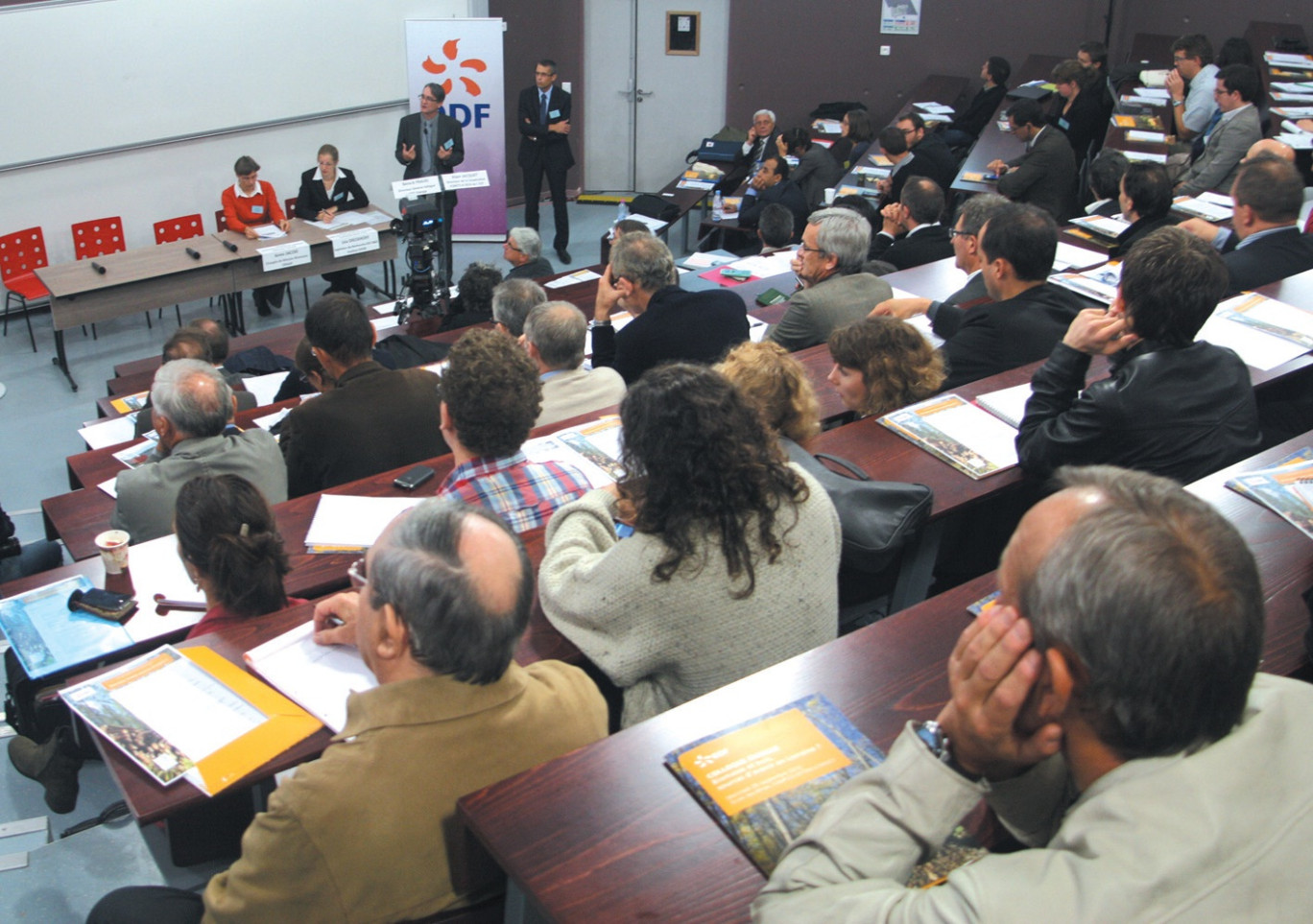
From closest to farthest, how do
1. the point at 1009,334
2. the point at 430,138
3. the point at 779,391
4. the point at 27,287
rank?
1. the point at 779,391
2. the point at 1009,334
3. the point at 27,287
4. the point at 430,138

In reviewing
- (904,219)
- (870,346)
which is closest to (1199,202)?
(904,219)

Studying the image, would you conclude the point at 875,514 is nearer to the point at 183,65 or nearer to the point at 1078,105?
the point at 1078,105

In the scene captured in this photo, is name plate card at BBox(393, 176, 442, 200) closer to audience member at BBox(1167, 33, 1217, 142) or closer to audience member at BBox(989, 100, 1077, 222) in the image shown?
audience member at BBox(989, 100, 1077, 222)

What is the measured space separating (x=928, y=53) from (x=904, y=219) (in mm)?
4967

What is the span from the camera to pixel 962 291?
13.3ft

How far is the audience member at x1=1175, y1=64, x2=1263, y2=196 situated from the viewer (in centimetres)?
577

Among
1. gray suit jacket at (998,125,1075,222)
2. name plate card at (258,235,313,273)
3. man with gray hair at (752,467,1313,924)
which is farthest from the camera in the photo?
name plate card at (258,235,313,273)

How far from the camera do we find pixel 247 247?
23.0 ft

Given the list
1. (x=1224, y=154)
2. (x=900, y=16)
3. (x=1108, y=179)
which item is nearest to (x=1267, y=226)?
(x=1108, y=179)

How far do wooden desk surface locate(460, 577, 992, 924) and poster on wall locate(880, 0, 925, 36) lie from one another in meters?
9.47

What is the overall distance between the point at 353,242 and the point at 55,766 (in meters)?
4.93

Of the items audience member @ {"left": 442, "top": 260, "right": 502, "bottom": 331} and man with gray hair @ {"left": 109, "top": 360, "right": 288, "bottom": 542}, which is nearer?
man with gray hair @ {"left": 109, "top": 360, "right": 288, "bottom": 542}

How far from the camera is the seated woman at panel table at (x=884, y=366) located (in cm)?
292

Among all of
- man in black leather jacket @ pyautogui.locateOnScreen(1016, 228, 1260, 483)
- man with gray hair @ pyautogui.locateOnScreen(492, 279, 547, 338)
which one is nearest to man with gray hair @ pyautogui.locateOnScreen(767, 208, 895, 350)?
man with gray hair @ pyautogui.locateOnScreen(492, 279, 547, 338)
